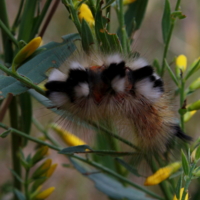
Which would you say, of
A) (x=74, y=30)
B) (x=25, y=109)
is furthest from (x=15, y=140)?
(x=74, y=30)

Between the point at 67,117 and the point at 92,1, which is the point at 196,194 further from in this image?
the point at 92,1

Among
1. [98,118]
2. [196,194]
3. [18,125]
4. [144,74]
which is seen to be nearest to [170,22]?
[144,74]

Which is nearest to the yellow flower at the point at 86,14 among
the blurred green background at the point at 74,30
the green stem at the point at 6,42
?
the green stem at the point at 6,42

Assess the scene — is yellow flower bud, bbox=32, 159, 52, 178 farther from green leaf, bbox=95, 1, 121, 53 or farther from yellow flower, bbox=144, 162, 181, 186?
green leaf, bbox=95, 1, 121, 53

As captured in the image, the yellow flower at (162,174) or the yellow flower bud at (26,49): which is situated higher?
the yellow flower bud at (26,49)

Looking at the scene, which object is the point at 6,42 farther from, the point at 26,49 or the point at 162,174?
the point at 162,174

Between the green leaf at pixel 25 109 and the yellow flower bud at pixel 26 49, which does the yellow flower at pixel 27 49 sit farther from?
the green leaf at pixel 25 109
